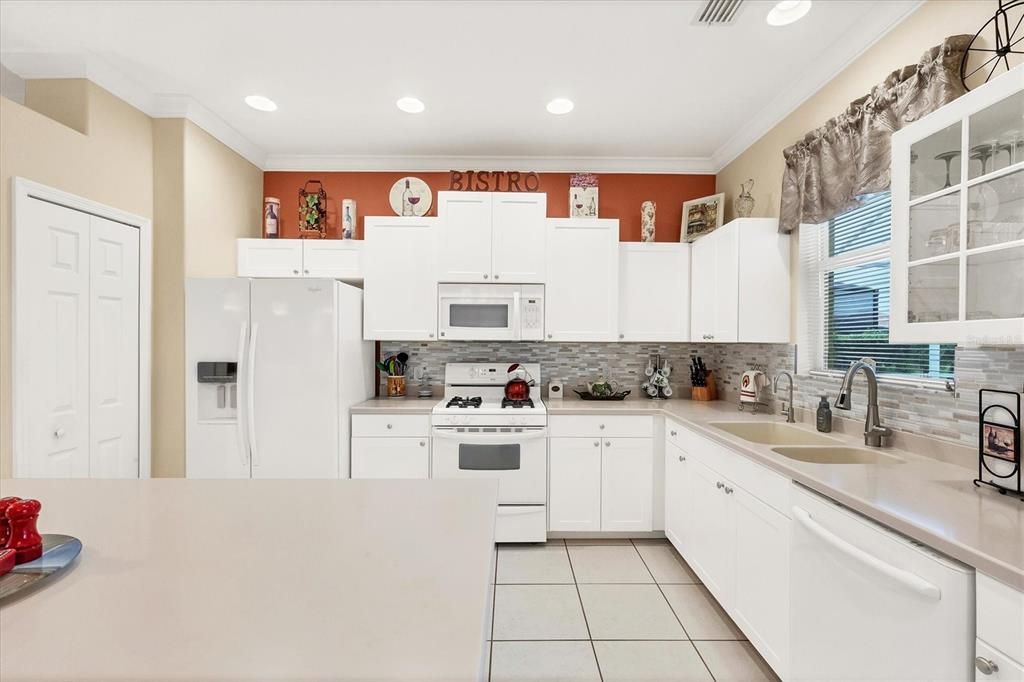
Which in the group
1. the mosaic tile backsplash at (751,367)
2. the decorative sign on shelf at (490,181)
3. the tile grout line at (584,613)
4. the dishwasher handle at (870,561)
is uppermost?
the decorative sign on shelf at (490,181)

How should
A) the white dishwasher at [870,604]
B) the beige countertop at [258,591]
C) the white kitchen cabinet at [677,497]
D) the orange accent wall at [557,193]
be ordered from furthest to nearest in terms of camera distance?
the orange accent wall at [557,193] → the white kitchen cabinet at [677,497] → the white dishwasher at [870,604] → the beige countertop at [258,591]

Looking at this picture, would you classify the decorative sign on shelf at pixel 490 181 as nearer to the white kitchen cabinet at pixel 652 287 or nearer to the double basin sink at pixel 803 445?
the white kitchen cabinet at pixel 652 287

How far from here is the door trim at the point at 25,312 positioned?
210 cm

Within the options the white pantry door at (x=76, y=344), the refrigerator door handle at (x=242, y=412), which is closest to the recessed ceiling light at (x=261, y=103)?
the white pantry door at (x=76, y=344)

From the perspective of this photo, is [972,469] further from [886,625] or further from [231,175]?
[231,175]

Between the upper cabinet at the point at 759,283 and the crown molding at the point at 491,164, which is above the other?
the crown molding at the point at 491,164

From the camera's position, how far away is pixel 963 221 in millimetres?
1383

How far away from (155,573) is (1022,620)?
5.32 feet

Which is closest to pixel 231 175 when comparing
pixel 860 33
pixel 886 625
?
pixel 860 33

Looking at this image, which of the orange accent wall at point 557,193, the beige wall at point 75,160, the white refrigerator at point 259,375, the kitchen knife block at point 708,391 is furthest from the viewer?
the orange accent wall at point 557,193

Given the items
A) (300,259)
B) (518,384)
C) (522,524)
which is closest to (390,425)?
(518,384)

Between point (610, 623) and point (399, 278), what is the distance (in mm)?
2468

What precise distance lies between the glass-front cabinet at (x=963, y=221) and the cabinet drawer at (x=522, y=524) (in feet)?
7.30

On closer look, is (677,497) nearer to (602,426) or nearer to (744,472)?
(602,426)
